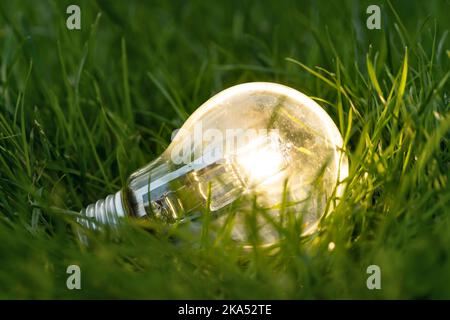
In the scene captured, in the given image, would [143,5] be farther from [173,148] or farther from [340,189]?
[340,189]

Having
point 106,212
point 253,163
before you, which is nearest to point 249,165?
point 253,163

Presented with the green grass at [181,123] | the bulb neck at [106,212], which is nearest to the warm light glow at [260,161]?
→ the green grass at [181,123]

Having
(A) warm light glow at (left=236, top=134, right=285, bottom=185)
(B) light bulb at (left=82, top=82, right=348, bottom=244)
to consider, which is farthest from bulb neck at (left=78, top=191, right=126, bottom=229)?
(A) warm light glow at (left=236, top=134, right=285, bottom=185)

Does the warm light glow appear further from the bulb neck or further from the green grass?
the bulb neck

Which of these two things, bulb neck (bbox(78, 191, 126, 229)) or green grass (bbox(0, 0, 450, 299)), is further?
bulb neck (bbox(78, 191, 126, 229))

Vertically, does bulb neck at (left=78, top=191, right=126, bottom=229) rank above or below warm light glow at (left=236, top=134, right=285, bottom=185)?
below

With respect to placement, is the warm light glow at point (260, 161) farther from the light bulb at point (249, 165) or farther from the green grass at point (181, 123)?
the green grass at point (181, 123)

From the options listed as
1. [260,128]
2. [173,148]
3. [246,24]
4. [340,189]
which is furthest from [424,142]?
[246,24]
